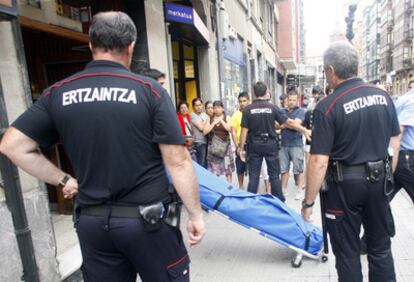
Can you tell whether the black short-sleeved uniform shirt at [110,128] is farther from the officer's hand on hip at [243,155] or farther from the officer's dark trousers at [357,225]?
the officer's hand on hip at [243,155]

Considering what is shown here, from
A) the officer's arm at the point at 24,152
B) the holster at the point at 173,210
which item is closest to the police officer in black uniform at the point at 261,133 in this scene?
the holster at the point at 173,210

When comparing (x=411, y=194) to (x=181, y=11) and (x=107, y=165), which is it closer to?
(x=107, y=165)

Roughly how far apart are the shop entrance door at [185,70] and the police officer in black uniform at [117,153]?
22.7 feet

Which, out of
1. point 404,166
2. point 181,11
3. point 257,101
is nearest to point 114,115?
point 404,166

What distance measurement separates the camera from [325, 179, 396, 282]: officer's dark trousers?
2484 mm

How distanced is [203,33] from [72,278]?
567cm

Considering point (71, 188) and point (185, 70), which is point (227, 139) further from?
point (71, 188)

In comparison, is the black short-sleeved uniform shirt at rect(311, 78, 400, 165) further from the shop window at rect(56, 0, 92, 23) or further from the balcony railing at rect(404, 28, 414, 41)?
the balcony railing at rect(404, 28, 414, 41)

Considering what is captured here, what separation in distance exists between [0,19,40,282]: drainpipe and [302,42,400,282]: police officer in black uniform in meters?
2.14

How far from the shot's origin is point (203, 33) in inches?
299

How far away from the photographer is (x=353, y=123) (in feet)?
7.86

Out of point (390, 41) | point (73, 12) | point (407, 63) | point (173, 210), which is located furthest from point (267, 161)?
point (390, 41)

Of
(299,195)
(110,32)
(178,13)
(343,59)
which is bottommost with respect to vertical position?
(299,195)

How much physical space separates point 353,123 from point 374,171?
37 cm
